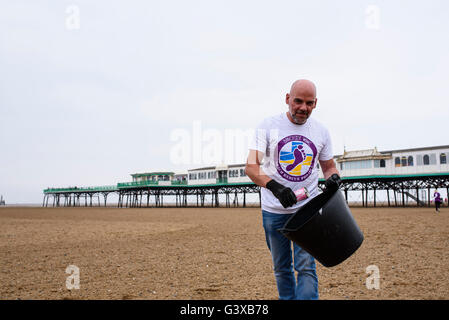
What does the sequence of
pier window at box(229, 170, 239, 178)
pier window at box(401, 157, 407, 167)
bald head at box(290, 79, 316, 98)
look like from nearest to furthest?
1. bald head at box(290, 79, 316, 98)
2. pier window at box(401, 157, 407, 167)
3. pier window at box(229, 170, 239, 178)

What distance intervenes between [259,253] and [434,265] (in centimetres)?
342

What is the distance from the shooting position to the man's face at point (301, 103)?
2645 millimetres

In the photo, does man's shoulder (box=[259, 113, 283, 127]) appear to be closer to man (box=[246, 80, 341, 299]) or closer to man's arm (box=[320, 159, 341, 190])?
man (box=[246, 80, 341, 299])

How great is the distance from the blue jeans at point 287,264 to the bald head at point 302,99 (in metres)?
0.78

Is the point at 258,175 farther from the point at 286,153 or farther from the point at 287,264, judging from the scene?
the point at 287,264

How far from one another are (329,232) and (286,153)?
2.19 feet

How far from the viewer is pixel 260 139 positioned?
2.77 metres

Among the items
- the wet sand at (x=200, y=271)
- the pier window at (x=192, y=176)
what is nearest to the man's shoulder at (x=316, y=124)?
the wet sand at (x=200, y=271)

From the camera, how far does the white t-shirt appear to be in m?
2.77

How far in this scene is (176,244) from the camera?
989cm

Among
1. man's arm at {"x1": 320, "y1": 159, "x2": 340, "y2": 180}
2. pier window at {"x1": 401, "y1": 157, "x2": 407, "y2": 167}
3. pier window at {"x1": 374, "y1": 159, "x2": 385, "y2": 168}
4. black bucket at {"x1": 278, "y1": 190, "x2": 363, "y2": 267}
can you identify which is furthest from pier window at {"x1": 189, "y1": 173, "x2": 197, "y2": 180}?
black bucket at {"x1": 278, "y1": 190, "x2": 363, "y2": 267}

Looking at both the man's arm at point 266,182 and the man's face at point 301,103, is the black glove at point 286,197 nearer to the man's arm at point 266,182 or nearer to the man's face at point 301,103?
the man's arm at point 266,182
